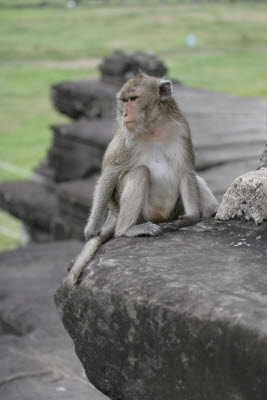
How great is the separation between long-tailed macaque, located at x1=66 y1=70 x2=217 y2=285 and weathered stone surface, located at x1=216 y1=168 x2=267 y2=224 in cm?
33

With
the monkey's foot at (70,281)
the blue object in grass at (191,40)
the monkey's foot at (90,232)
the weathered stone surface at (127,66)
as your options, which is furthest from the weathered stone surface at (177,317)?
the blue object in grass at (191,40)

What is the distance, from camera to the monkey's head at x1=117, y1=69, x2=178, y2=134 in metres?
3.51

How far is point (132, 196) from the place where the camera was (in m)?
3.52

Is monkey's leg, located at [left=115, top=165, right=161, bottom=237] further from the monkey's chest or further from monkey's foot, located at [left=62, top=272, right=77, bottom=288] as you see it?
monkey's foot, located at [left=62, top=272, right=77, bottom=288]

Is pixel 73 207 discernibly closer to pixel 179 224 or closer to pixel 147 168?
pixel 147 168

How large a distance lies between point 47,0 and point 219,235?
94.2 feet

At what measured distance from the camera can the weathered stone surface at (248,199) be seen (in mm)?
2951

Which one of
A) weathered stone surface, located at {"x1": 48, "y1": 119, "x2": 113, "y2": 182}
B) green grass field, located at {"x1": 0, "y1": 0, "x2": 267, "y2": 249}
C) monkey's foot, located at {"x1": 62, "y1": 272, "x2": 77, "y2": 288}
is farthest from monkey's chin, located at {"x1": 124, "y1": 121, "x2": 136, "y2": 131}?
green grass field, located at {"x1": 0, "y1": 0, "x2": 267, "y2": 249}

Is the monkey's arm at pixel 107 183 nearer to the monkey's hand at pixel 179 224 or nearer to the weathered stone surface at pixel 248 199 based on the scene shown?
the monkey's hand at pixel 179 224

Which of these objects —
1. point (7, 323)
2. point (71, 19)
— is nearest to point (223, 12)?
point (71, 19)

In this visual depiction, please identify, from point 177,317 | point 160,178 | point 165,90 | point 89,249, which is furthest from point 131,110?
point 177,317

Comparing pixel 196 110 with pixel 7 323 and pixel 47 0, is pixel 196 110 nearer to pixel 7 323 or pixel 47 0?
pixel 7 323

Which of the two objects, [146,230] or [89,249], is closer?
[89,249]

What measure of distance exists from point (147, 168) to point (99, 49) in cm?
1882
